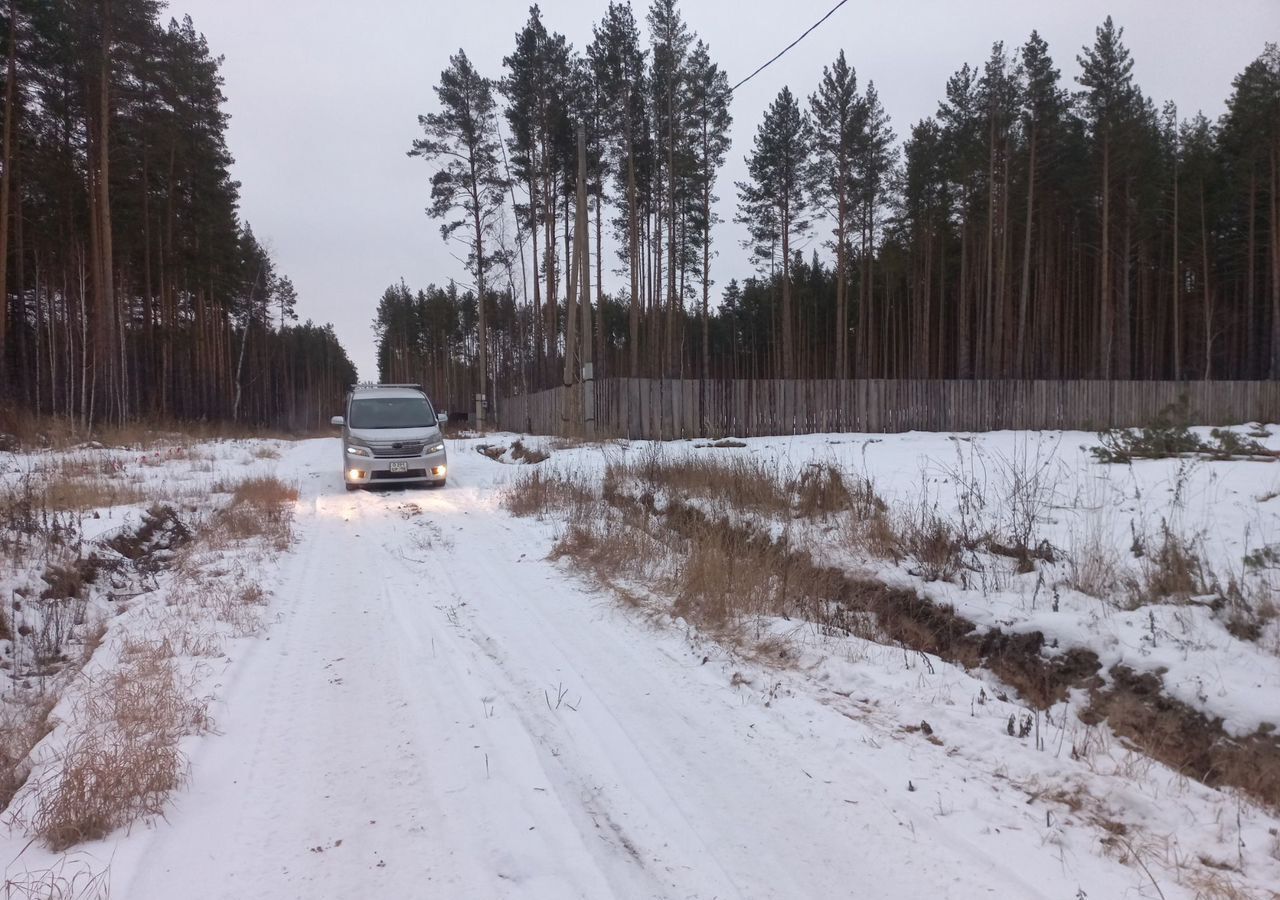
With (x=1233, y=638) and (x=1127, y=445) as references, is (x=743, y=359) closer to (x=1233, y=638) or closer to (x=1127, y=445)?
(x=1127, y=445)

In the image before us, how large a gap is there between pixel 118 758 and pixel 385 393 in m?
12.4

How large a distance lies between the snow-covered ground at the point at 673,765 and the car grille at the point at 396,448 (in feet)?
23.3

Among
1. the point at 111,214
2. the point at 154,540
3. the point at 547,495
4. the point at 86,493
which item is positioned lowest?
the point at 154,540

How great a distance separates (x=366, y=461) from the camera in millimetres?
13195

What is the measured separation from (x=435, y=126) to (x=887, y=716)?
34214 mm

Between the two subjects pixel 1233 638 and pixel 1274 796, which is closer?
Answer: pixel 1274 796

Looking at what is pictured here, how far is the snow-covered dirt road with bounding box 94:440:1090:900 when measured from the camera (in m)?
2.60

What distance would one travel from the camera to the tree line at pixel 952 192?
27.8 m

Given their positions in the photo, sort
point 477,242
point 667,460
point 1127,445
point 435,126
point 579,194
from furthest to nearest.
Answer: point 477,242
point 435,126
point 579,194
point 667,460
point 1127,445

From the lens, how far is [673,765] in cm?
344

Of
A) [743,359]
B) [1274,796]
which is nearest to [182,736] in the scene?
[1274,796]

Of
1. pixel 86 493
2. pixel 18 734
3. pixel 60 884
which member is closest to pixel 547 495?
pixel 86 493

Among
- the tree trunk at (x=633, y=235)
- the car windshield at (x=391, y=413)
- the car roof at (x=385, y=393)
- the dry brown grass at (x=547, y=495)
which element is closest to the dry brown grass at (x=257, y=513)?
the car windshield at (x=391, y=413)

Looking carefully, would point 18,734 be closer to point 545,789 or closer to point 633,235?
point 545,789
